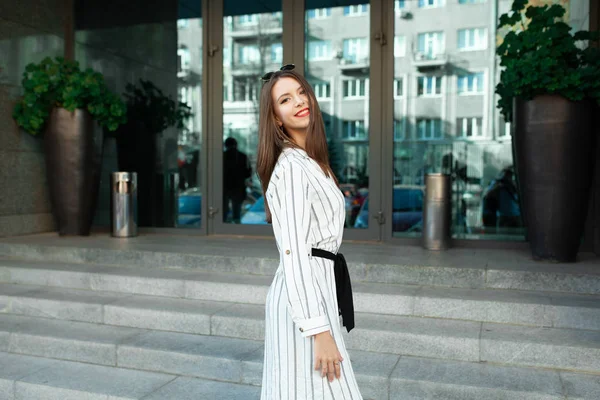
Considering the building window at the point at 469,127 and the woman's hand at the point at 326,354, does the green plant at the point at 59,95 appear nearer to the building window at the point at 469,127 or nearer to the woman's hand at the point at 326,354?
the building window at the point at 469,127

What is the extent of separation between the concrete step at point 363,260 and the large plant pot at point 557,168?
0.24 m

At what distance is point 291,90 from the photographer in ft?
→ 6.47

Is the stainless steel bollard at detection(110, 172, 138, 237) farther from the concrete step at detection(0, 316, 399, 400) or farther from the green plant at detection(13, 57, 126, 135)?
the concrete step at detection(0, 316, 399, 400)

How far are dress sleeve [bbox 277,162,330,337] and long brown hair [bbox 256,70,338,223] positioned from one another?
0.43ft

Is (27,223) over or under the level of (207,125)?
under

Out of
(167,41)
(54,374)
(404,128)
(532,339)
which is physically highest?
(167,41)

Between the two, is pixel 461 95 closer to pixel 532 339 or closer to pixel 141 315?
pixel 532 339

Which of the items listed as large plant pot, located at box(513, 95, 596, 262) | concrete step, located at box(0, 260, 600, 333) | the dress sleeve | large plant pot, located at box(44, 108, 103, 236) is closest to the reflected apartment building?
large plant pot, located at box(513, 95, 596, 262)

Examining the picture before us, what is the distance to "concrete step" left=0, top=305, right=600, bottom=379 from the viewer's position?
11.8ft

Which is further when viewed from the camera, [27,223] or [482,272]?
[27,223]

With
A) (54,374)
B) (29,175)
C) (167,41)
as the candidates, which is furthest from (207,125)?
(54,374)

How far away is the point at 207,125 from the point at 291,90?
17.3 feet

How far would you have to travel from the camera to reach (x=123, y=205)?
690cm

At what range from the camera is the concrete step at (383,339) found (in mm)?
3582
